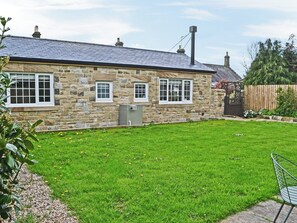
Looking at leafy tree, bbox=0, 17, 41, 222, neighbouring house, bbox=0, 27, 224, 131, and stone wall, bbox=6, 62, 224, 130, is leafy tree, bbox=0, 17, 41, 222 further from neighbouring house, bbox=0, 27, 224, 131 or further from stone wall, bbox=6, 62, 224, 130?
stone wall, bbox=6, 62, 224, 130

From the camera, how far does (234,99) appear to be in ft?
63.2

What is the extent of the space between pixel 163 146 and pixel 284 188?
16.5ft

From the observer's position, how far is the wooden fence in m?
18.0

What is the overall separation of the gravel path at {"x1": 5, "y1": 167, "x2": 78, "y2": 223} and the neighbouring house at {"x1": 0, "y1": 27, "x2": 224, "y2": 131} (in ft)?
19.3

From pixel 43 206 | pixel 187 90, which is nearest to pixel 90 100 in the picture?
pixel 187 90

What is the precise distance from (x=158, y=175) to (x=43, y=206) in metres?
2.17

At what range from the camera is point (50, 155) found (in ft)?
23.2

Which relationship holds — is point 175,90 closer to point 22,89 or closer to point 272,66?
point 22,89

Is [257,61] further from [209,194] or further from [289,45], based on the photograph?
[209,194]

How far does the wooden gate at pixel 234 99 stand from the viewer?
18.8 meters

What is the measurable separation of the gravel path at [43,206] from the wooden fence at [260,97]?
1637 centimetres

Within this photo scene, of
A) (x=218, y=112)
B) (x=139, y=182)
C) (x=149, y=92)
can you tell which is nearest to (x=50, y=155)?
(x=139, y=182)

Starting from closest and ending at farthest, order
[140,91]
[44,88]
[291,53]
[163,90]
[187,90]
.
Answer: [44,88] → [140,91] → [163,90] → [187,90] → [291,53]

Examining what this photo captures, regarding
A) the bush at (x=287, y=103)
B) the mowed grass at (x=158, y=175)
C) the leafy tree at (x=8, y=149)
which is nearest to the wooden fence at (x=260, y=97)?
the bush at (x=287, y=103)
